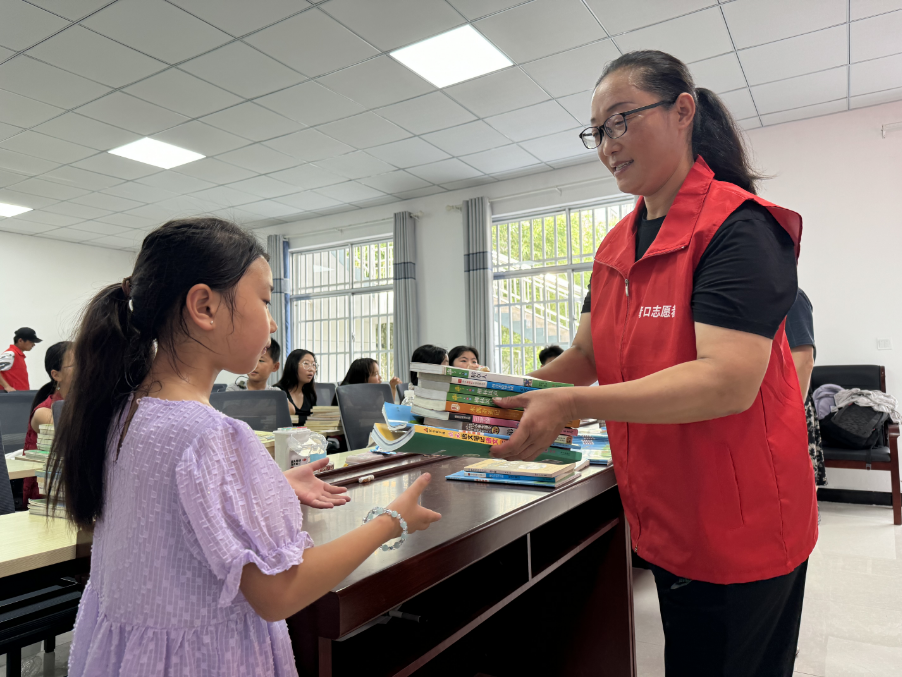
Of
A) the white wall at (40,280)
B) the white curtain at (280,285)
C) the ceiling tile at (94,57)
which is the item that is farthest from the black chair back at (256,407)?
the white wall at (40,280)

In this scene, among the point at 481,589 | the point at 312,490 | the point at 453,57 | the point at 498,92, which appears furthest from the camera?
the point at 498,92

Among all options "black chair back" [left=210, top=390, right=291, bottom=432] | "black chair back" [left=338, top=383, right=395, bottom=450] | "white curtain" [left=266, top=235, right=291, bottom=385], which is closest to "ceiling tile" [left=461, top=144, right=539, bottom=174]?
"black chair back" [left=338, top=383, right=395, bottom=450]

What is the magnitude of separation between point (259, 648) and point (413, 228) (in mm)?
6628

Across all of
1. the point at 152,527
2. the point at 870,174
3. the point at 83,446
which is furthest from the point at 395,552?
the point at 870,174

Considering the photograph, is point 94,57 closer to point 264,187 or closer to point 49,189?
point 264,187

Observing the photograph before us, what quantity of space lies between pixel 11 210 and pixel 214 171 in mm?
3123

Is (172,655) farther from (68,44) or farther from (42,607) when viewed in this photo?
(68,44)

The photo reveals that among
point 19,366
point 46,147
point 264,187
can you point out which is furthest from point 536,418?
point 19,366

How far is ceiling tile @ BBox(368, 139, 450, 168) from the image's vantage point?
547 cm

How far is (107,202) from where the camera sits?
691 cm

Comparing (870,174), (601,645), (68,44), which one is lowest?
(601,645)

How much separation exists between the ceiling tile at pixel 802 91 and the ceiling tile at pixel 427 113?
87.6 inches

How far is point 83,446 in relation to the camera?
2.78ft

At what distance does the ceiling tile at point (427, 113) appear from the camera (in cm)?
461
